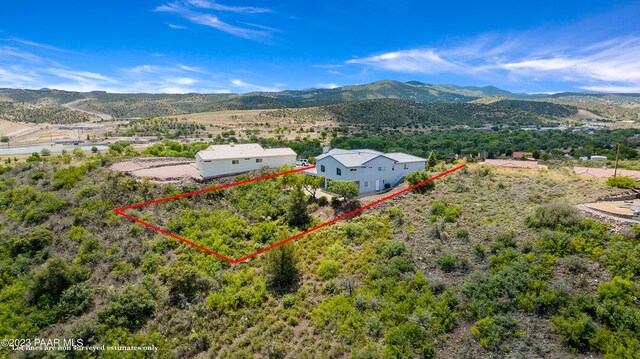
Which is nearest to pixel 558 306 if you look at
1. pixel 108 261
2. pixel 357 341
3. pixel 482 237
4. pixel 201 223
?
pixel 482 237

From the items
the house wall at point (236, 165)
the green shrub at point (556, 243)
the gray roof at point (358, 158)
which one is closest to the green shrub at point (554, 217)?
the green shrub at point (556, 243)

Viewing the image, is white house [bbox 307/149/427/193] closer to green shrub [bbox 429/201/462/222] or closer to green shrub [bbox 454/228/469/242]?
green shrub [bbox 429/201/462/222]

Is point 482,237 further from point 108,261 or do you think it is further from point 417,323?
point 108,261

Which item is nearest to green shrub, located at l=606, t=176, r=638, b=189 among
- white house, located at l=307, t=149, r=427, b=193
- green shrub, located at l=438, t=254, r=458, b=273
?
green shrub, located at l=438, t=254, r=458, b=273

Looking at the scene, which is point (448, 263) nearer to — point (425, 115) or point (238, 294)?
point (238, 294)

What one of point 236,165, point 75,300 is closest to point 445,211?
point 236,165

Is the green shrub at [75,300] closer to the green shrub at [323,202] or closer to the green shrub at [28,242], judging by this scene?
the green shrub at [28,242]
